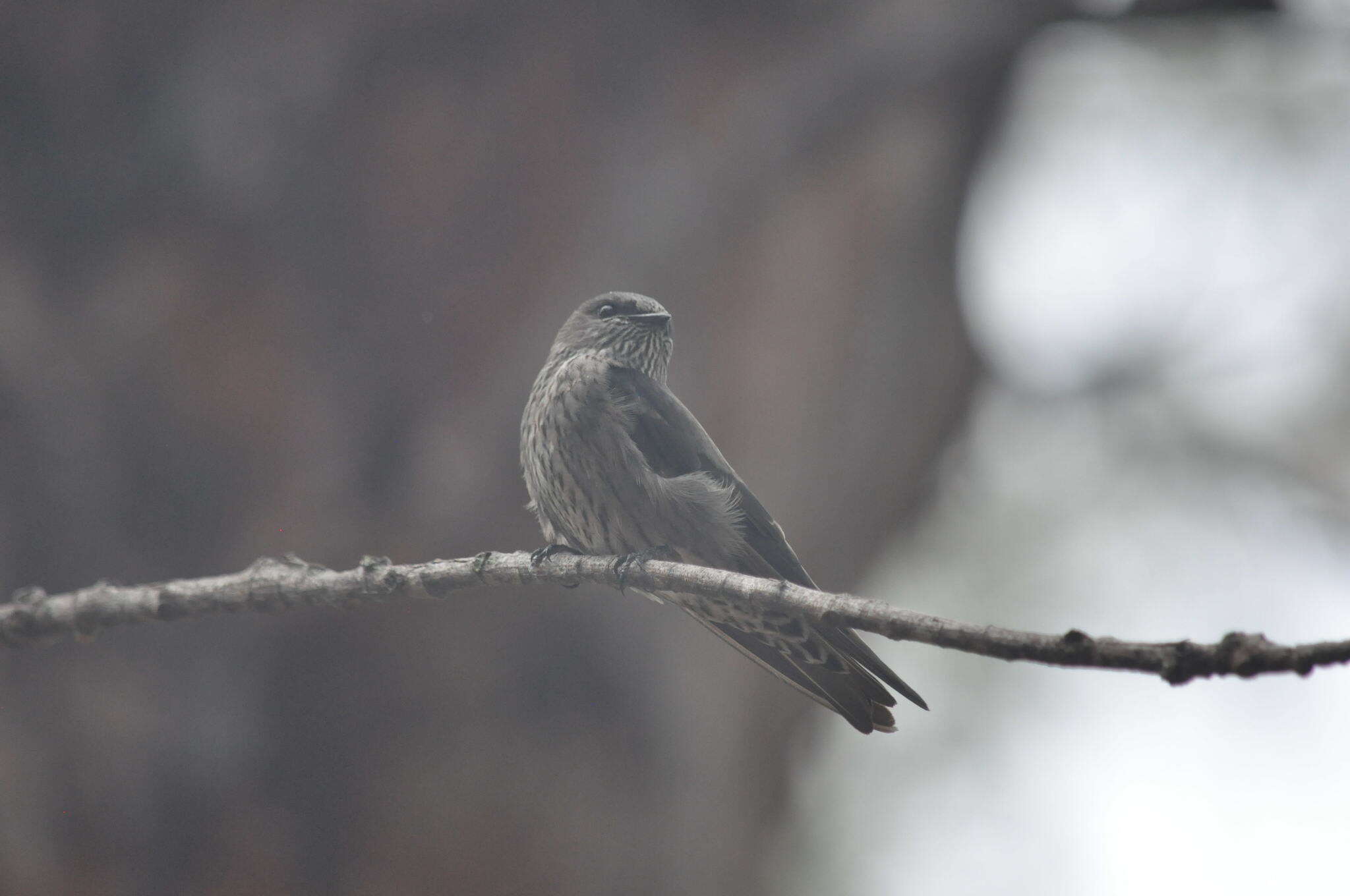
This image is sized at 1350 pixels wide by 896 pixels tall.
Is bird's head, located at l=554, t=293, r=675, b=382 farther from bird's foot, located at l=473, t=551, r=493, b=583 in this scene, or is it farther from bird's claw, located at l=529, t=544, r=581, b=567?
bird's foot, located at l=473, t=551, r=493, b=583

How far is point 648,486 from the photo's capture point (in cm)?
125

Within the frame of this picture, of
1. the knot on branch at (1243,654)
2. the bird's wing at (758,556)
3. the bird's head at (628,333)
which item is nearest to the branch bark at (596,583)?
the knot on branch at (1243,654)

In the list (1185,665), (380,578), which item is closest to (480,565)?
(380,578)

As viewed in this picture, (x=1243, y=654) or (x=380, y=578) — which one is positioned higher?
(x=1243, y=654)

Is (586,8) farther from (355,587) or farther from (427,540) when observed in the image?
(355,587)

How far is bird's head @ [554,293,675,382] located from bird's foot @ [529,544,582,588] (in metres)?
0.26

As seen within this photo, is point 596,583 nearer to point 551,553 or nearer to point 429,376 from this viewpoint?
point 551,553

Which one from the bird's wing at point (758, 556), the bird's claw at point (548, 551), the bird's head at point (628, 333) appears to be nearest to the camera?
the bird's wing at point (758, 556)

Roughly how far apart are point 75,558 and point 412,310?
1.06m

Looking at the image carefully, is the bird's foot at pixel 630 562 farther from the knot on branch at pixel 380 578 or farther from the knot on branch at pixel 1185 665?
the knot on branch at pixel 1185 665

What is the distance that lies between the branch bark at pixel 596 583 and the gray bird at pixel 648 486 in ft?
0.33

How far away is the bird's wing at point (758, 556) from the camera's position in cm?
93

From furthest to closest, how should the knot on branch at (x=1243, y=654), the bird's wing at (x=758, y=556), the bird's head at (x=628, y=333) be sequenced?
the bird's head at (x=628, y=333), the bird's wing at (x=758, y=556), the knot on branch at (x=1243, y=654)

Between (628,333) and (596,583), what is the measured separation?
40 centimetres
